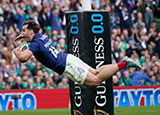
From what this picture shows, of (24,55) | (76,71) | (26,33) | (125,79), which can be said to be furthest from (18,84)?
(24,55)

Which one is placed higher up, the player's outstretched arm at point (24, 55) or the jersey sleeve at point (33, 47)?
the jersey sleeve at point (33, 47)

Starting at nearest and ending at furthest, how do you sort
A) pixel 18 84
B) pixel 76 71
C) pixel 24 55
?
pixel 24 55 → pixel 76 71 → pixel 18 84

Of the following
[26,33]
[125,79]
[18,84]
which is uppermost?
[26,33]

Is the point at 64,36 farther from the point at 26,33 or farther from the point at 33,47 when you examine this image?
the point at 33,47

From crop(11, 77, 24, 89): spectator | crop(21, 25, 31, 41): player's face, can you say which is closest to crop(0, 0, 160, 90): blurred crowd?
crop(11, 77, 24, 89): spectator

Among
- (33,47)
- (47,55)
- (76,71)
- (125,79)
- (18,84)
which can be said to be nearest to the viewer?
(33,47)

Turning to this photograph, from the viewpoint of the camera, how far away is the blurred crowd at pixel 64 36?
1845cm

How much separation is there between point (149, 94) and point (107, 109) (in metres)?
6.50

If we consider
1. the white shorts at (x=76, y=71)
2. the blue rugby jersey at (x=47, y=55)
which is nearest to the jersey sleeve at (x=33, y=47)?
the blue rugby jersey at (x=47, y=55)

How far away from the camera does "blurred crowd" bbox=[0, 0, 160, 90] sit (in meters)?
18.5

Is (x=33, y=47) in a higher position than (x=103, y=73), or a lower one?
higher

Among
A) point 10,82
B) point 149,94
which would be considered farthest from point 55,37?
point 149,94

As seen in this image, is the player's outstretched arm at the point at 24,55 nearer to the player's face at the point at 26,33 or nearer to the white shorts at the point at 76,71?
the player's face at the point at 26,33

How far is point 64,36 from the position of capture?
67.8 ft
